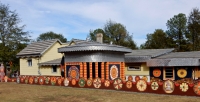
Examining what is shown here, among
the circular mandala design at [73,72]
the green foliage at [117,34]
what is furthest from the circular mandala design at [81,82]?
the green foliage at [117,34]

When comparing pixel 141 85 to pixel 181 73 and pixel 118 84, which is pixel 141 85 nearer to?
pixel 118 84

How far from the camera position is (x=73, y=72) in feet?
75.2

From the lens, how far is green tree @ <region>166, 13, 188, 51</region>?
51094 mm

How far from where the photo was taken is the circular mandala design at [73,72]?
2261 cm

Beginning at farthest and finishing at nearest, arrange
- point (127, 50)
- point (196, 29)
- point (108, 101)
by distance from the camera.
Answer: point (196, 29)
point (127, 50)
point (108, 101)

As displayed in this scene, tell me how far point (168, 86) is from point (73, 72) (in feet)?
33.0

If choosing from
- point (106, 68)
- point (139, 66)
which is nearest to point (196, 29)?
point (139, 66)

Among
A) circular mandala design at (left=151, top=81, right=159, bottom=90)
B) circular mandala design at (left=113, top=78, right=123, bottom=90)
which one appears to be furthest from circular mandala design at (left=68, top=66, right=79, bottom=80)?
circular mandala design at (left=151, top=81, right=159, bottom=90)

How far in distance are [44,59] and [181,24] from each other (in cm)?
3228

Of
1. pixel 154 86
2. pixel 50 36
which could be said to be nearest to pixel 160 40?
pixel 154 86

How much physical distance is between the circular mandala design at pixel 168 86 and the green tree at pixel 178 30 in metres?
37.0

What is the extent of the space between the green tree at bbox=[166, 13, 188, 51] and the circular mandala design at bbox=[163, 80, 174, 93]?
37029mm

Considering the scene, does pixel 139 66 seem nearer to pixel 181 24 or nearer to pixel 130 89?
pixel 130 89

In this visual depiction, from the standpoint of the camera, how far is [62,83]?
22422mm
